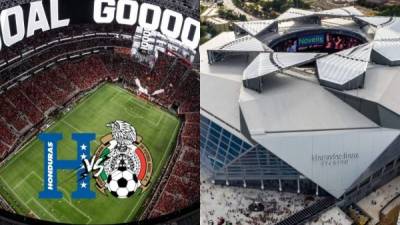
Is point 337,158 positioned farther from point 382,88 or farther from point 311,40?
point 311,40

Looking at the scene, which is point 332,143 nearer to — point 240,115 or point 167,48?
point 240,115

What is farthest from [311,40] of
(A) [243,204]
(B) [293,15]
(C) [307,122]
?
(A) [243,204]

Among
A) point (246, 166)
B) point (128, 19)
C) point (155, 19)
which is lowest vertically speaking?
point (246, 166)

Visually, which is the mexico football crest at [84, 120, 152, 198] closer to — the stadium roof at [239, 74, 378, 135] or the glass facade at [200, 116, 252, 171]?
the glass facade at [200, 116, 252, 171]

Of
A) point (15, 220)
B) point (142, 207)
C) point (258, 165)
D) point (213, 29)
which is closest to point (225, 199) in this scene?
point (258, 165)

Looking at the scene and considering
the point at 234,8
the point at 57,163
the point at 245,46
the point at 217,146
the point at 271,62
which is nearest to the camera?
the point at 57,163

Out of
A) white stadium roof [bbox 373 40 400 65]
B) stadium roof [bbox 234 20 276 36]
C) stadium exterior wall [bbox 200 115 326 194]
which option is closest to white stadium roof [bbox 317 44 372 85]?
white stadium roof [bbox 373 40 400 65]
